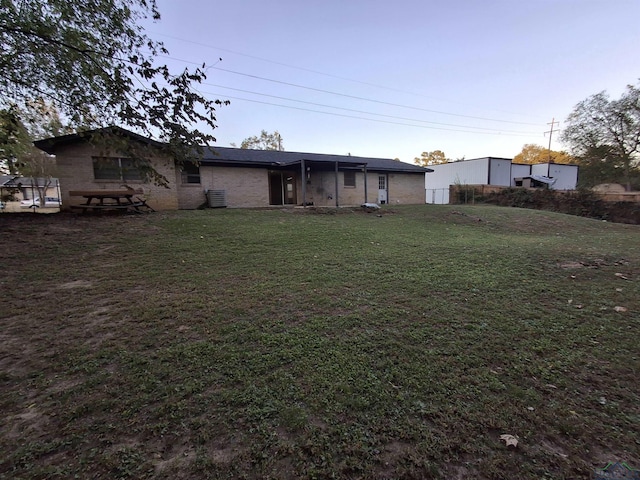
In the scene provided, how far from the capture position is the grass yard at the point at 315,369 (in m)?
1.56

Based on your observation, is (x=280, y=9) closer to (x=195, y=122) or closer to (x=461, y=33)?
(x=461, y=33)

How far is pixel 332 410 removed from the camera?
1.88 meters

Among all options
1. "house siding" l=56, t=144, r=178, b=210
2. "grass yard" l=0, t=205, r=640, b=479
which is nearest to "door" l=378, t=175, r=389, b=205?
"house siding" l=56, t=144, r=178, b=210

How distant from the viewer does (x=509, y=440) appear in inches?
65.0

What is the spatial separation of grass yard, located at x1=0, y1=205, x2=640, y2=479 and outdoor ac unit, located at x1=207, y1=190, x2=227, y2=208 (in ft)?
29.5

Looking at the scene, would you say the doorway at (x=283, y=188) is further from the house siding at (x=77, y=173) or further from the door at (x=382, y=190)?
the house siding at (x=77, y=173)

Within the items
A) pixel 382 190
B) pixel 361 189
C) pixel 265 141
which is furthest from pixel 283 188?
pixel 265 141

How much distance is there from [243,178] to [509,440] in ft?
49.3

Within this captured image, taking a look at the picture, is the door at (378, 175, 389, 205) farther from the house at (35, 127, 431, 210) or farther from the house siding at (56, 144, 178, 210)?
the house siding at (56, 144, 178, 210)

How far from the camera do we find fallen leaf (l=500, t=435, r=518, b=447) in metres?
1.63

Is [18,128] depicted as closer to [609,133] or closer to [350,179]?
[350,179]

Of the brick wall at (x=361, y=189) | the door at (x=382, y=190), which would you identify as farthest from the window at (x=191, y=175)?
the door at (x=382, y=190)

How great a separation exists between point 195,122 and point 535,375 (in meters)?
4.22

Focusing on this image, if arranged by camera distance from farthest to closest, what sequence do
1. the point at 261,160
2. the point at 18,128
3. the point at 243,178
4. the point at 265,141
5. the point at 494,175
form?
the point at 265,141
the point at 494,175
the point at 261,160
the point at 243,178
the point at 18,128
